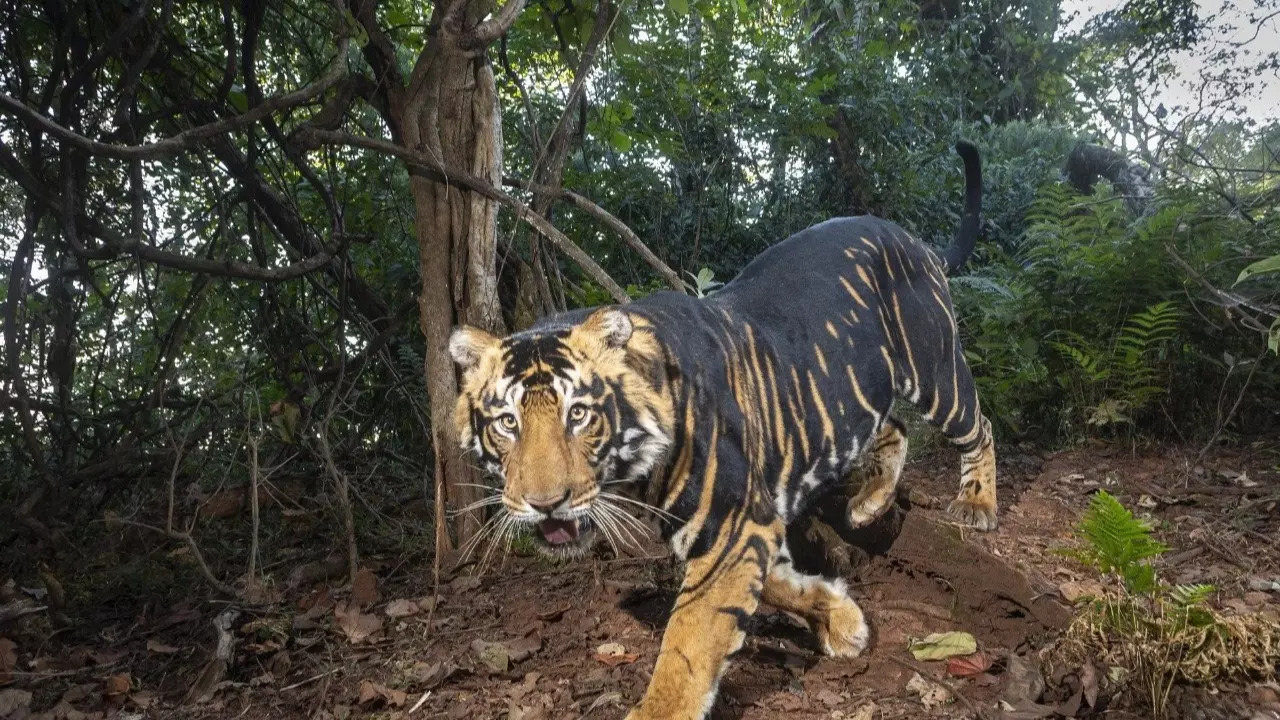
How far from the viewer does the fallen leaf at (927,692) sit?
294cm

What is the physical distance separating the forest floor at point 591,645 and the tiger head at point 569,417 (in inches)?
33.1

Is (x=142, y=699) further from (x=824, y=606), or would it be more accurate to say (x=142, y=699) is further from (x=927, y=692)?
(x=927, y=692)

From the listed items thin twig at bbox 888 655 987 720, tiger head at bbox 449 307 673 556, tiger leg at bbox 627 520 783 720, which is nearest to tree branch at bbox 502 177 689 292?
tiger head at bbox 449 307 673 556

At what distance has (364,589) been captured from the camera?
4109 millimetres

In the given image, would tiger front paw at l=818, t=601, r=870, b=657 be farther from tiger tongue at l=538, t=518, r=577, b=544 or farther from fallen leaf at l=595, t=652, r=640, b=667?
tiger tongue at l=538, t=518, r=577, b=544

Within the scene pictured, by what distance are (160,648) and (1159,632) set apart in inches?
150

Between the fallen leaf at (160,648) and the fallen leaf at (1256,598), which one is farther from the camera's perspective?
the fallen leaf at (160,648)

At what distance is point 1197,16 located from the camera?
10477 millimetres

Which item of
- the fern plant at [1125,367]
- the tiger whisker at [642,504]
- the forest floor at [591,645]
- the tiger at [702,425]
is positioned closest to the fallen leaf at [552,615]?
the forest floor at [591,645]

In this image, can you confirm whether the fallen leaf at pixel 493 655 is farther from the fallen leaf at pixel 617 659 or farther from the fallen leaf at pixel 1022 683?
the fallen leaf at pixel 1022 683

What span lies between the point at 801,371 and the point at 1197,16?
10.00 m

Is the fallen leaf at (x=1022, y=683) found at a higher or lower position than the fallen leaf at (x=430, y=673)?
lower

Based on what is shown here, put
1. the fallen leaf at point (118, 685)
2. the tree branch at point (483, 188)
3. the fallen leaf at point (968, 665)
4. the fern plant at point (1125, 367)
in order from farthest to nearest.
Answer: the fern plant at point (1125, 367) < the tree branch at point (483, 188) < the fallen leaf at point (118, 685) < the fallen leaf at point (968, 665)

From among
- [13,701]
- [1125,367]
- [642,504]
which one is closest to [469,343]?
[642,504]
